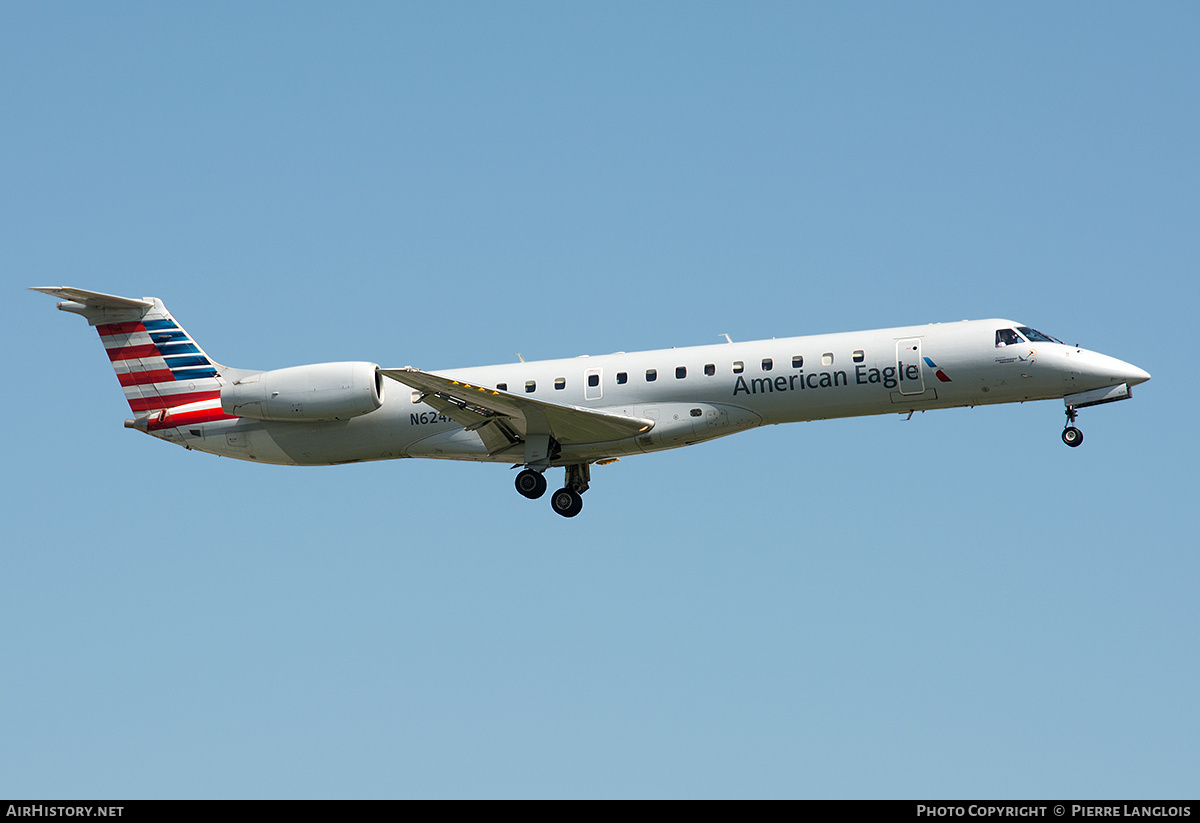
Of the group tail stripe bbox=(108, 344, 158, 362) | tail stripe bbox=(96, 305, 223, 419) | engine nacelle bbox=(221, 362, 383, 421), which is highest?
tail stripe bbox=(108, 344, 158, 362)

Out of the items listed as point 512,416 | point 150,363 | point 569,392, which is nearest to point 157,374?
point 150,363

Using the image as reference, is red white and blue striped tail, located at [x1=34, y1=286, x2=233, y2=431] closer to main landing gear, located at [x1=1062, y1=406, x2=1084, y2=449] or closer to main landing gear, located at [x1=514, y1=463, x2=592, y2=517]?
main landing gear, located at [x1=514, y1=463, x2=592, y2=517]

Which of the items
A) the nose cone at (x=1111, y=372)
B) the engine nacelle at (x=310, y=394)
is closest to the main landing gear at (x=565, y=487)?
the engine nacelle at (x=310, y=394)

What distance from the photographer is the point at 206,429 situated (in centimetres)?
3184

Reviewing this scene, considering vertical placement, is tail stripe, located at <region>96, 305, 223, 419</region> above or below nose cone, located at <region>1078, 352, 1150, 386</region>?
above

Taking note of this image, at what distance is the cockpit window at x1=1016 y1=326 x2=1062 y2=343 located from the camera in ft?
93.1

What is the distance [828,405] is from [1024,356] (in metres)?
4.11

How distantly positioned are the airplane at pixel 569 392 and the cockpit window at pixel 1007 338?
0.10ft

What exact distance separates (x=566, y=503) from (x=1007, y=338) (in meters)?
10.2

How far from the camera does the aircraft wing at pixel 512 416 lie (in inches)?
1102

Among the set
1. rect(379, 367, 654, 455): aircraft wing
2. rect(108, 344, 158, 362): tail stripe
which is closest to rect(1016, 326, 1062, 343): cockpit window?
rect(379, 367, 654, 455): aircraft wing

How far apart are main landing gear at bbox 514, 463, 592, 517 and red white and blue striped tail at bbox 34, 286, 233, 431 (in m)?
7.77
